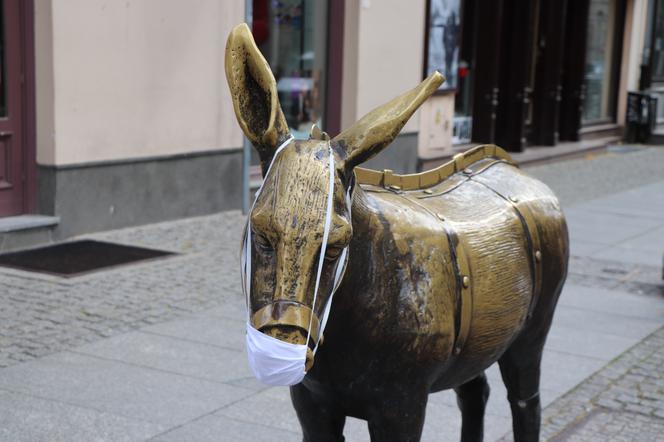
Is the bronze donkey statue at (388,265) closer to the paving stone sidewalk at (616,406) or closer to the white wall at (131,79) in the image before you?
the paving stone sidewalk at (616,406)

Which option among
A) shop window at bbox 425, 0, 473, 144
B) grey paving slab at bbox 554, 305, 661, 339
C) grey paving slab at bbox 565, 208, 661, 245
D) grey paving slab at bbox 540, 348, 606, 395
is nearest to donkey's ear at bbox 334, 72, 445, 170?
A: grey paving slab at bbox 540, 348, 606, 395

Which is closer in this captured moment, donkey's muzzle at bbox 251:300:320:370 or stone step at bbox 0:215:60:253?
donkey's muzzle at bbox 251:300:320:370

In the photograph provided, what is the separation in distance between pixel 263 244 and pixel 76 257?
253 inches

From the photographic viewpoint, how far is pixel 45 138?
9328mm

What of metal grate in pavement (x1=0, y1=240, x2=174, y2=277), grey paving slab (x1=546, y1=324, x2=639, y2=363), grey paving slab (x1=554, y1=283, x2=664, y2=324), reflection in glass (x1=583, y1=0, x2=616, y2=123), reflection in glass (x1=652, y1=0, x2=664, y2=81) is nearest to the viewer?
grey paving slab (x1=546, y1=324, x2=639, y2=363)

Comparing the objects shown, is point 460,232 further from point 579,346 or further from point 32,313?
point 32,313

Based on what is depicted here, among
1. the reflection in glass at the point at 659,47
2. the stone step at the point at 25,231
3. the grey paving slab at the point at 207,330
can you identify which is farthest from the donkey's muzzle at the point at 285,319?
the reflection in glass at the point at 659,47

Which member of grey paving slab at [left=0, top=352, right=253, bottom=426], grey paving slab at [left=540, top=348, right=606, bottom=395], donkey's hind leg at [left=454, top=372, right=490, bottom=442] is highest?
donkey's hind leg at [left=454, top=372, right=490, bottom=442]

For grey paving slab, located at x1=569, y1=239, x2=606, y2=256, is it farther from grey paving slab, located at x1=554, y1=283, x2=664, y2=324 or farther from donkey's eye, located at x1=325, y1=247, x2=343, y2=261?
donkey's eye, located at x1=325, y1=247, x2=343, y2=261

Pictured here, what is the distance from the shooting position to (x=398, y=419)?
2.96 metres

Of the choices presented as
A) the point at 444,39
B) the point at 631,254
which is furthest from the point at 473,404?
the point at 444,39

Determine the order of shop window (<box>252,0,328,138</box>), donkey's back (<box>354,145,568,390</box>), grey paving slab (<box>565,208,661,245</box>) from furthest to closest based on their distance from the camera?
shop window (<box>252,0,328,138</box>), grey paving slab (<box>565,208,661,245</box>), donkey's back (<box>354,145,568,390</box>)

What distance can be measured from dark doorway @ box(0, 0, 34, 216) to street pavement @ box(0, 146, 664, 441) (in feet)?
3.12

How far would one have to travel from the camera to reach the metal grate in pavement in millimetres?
8102
